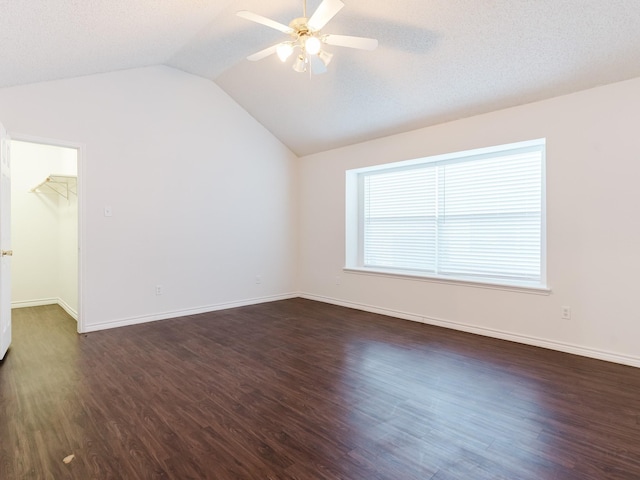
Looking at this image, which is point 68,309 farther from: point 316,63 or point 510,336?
point 510,336

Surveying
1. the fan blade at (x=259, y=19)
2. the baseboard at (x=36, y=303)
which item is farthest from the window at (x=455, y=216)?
the baseboard at (x=36, y=303)

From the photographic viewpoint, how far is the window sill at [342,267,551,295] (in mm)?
3598

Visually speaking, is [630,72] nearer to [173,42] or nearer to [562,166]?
[562,166]

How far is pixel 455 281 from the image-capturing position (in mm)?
4207

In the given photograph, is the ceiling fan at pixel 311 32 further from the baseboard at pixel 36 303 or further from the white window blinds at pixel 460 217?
the baseboard at pixel 36 303

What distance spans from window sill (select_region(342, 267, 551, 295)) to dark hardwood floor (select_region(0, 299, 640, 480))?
1.91ft

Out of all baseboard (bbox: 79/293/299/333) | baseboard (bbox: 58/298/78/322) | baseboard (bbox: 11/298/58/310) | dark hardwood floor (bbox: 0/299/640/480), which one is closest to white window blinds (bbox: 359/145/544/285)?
dark hardwood floor (bbox: 0/299/640/480)

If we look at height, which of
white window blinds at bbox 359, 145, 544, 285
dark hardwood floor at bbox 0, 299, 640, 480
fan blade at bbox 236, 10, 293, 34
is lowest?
dark hardwood floor at bbox 0, 299, 640, 480

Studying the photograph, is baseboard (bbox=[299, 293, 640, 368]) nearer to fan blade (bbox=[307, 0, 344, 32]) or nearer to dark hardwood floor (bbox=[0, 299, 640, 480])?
dark hardwood floor (bbox=[0, 299, 640, 480])

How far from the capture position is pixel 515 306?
12.2 ft

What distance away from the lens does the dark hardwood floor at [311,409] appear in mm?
1749

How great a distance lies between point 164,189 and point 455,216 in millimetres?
3831

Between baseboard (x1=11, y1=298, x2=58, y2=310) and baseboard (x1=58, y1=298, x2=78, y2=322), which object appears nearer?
baseboard (x1=58, y1=298, x2=78, y2=322)

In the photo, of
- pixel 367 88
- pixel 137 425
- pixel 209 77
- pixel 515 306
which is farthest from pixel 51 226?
pixel 515 306
